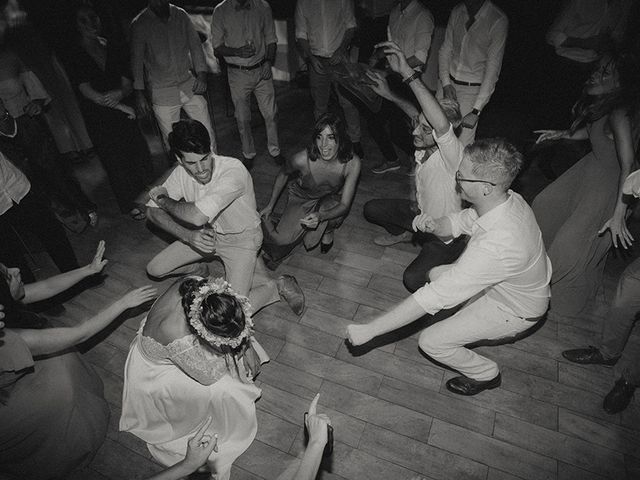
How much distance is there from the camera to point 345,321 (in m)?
3.14

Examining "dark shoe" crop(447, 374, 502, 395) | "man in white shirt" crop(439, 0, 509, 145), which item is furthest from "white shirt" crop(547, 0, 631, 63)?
"dark shoe" crop(447, 374, 502, 395)

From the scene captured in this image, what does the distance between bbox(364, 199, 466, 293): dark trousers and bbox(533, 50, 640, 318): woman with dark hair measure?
718 mm

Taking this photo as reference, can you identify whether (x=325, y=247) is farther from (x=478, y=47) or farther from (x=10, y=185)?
(x=10, y=185)

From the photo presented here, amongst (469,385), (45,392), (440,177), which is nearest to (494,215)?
(440,177)

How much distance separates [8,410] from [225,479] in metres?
1.19

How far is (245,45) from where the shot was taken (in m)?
4.10

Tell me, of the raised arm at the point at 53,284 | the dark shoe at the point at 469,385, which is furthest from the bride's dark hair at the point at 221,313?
the dark shoe at the point at 469,385

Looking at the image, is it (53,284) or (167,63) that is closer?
(53,284)

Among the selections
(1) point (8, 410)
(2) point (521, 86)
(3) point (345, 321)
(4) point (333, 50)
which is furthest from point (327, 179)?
(2) point (521, 86)

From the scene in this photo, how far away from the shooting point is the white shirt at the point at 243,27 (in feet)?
13.2

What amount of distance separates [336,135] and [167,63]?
6.36 feet

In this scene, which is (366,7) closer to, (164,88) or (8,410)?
(164,88)

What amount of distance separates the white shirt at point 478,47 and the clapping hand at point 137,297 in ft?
10.9

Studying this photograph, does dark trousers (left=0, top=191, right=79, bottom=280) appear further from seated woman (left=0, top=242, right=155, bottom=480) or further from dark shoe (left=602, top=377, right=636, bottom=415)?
dark shoe (left=602, top=377, right=636, bottom=415)
